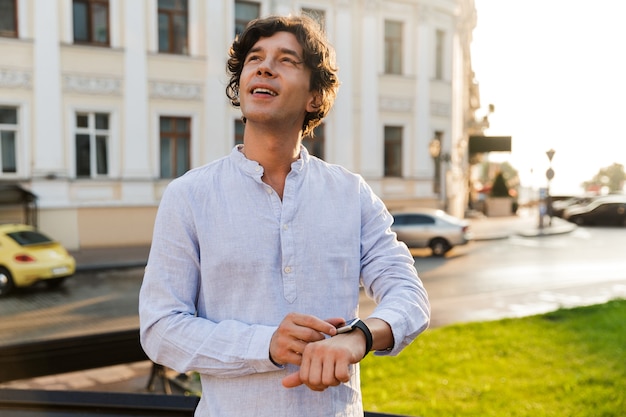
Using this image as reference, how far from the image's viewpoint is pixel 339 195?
180 centimetres

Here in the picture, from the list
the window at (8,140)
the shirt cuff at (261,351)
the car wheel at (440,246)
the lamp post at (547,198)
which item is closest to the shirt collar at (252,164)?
the shirt cuff at (261,351)

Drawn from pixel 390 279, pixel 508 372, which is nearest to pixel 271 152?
pixel 390 279

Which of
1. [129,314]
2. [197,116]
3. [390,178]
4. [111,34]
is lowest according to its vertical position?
[129,314]

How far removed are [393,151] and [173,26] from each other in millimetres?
8934

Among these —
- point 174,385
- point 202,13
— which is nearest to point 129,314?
point 174,385

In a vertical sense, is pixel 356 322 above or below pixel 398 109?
below

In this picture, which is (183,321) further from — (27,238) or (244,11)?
(244,11)

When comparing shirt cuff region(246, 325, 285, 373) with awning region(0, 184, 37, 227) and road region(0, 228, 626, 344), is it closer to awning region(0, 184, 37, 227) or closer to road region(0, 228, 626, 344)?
road region(0, 228, 626, 344)

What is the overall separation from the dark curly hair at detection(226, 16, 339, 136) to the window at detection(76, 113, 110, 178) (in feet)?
53.2

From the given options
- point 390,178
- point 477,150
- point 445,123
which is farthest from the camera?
point 477,150

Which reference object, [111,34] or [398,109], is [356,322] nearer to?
[111,34]

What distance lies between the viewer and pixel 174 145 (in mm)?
18438

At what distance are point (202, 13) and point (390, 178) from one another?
8564 mm

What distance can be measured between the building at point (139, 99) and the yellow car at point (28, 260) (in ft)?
16.2
